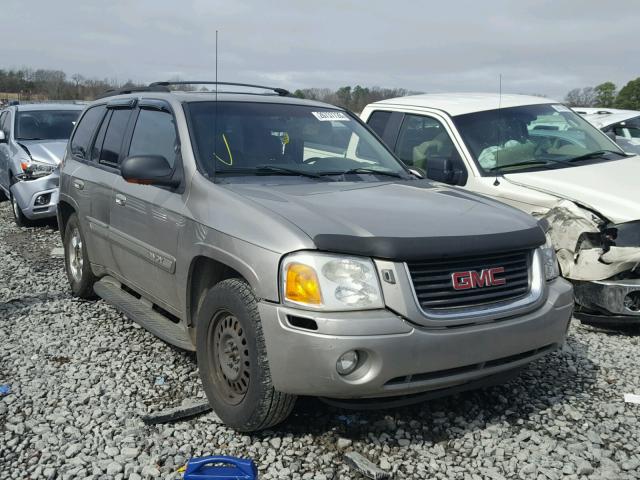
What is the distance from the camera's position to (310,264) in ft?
9.68

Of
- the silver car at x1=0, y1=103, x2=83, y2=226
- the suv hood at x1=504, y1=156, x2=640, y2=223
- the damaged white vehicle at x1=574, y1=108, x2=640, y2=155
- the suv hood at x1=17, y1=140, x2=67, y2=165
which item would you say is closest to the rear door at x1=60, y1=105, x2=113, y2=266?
the silver car at x1=0, y1=103, x2=83, y2=226

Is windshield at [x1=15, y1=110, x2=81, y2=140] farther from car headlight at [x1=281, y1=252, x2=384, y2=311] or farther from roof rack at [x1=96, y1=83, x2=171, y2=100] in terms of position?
car headlight at [x1=281, y1=252, x2=384, y2=311]

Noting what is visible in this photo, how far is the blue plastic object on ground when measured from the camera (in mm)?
2896

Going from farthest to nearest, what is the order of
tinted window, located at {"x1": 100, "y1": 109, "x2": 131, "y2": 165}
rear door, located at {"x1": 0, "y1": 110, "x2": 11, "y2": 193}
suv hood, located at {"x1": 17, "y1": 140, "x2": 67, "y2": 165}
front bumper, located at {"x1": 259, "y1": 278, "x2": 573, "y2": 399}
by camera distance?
1. rear door, located at {"x1": 0, "y1": 110, "x2": 11, "y2": 193}
2. suv hood, located at {"x1": 17, "y1": 140, "x2": 67, "y2": 165}
3. tinted window, located at {"x1": 100, "y1": 109, "x2": 131, "y2": 165}
4. front bumper, located at {"x1": 259, "y1": 278, "x2": 573, "y2": 399}

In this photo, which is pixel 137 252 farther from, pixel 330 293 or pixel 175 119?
pixel 330 293

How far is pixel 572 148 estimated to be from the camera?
6.43 meters

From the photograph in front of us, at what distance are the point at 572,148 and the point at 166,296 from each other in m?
4.40

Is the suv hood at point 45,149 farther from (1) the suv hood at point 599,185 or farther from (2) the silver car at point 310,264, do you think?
(1) the suv hood at point 599,185

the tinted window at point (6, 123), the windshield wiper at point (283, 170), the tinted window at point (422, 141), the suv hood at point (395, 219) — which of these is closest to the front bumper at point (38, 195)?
the tinted window at point (6, 123)

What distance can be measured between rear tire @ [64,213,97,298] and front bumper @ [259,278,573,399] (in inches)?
123

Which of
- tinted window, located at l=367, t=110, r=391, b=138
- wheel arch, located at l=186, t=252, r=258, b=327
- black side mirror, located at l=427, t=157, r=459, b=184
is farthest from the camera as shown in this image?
tinted window, located at l=367, t=110, r=391, b=138

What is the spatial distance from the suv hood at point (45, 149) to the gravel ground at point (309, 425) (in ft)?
17.1

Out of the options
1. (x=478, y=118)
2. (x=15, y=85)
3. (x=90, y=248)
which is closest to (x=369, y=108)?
(x=478, y=118)

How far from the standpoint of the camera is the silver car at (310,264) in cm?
295
